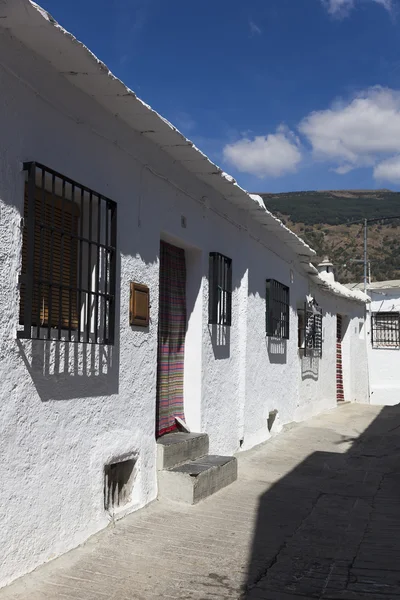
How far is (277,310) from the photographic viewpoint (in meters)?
10.2

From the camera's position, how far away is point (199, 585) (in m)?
4.00

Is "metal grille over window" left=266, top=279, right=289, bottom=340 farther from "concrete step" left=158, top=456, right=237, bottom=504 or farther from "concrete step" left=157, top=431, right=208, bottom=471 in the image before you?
"concrete step" left=158, top=456, right=237, bottom=504

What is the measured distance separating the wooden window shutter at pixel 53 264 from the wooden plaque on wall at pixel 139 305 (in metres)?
0.66

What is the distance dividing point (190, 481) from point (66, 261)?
Result: 2.29 metres

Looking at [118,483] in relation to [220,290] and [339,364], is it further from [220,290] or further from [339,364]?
[339,364]

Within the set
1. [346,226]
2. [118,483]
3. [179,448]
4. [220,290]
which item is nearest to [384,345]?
[220,290]

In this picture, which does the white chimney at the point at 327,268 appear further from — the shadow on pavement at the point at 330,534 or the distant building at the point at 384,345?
the shadow on pavement at the point at 330,534

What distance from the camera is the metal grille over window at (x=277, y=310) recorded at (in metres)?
9.68

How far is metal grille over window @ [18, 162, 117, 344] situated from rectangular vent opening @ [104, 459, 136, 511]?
42.4 inches

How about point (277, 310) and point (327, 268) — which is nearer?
point (277, 310)

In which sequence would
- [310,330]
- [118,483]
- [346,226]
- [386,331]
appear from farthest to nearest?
[346,226] → [386,331] → [310,330] → [118,483]

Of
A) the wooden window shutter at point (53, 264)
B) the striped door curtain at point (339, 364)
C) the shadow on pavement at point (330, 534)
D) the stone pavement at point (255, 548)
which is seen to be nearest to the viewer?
the stone pavement at point (255, 548)

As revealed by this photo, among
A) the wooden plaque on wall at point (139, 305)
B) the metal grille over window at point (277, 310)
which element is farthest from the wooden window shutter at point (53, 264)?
the metal grille over window at point (277, 310)

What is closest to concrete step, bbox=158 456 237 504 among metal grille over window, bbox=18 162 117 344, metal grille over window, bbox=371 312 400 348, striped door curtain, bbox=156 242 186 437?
striped door curtain, bbox=156 242 186 437
